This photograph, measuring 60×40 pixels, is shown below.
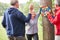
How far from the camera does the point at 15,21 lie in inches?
196

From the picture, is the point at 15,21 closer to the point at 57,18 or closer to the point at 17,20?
the point at 17,20

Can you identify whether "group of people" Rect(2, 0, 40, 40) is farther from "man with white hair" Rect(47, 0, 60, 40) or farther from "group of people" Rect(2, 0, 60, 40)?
"man with white hair" Rect(47, 0, 60, 40)

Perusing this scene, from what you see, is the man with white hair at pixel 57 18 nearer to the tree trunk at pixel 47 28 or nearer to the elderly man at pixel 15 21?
the tree trunk at pixel 47 28

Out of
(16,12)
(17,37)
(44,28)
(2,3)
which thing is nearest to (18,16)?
(16,12)

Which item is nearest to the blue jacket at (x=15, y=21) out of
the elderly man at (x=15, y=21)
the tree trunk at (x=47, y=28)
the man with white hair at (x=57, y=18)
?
the elderly man at (x=15, y=21)

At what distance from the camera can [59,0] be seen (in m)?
5.00

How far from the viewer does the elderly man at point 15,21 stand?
194 inches

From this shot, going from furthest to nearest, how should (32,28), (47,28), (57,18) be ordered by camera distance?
(32,28) → (47,28) → (57,18)

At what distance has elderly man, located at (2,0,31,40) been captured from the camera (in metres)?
4.93

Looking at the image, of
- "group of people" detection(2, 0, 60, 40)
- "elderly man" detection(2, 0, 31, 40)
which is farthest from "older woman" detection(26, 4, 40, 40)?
"elderly man" detection(2, 0, 31, 40)

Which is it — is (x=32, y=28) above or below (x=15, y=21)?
below

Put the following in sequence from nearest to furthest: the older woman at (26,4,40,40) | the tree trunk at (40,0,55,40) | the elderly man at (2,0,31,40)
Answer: the elderly man at (2,0,31,40)
the tree trunk at (40,0,55,40)
the older woman at (26,4,40,40)

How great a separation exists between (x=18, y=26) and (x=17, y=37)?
0.23m

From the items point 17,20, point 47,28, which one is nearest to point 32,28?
point 47,28
